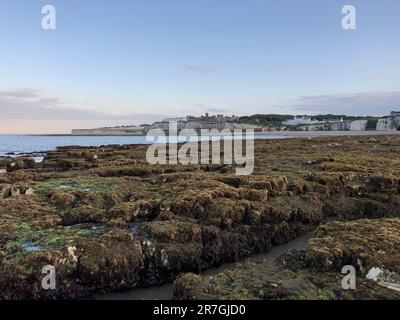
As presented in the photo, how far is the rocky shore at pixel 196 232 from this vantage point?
847 cm

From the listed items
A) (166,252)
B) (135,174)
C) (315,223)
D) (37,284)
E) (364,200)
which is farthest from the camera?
(135,174)

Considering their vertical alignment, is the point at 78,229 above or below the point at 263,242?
above

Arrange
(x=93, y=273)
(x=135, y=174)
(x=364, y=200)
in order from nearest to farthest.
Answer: (x=93, y=273) < (x=364, y=200) < (x=135, y=174)

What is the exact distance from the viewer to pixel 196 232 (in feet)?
38.4

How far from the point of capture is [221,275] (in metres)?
8.30

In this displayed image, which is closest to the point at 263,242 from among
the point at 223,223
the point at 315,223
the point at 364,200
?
the point at 223,223

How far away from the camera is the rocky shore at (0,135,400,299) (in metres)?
8.47
